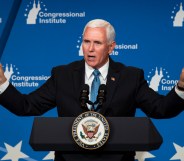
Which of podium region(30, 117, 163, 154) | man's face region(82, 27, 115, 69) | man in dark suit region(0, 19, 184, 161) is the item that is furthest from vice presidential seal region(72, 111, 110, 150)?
man's face region(82, 27, 115, 69)

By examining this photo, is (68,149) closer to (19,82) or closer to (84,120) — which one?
(84,120)

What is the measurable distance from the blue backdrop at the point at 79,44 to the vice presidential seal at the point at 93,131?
1602mm

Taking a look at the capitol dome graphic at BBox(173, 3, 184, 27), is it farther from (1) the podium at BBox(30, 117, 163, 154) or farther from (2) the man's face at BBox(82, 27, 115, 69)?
(1) the podium at BBox(30, 117, 163, 154)

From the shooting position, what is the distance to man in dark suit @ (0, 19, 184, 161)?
172 cm

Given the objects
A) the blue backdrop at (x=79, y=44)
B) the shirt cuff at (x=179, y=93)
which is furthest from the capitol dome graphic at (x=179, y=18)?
the shirt cuff at (x=179, y=93)

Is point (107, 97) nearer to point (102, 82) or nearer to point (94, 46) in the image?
point (102, 82)

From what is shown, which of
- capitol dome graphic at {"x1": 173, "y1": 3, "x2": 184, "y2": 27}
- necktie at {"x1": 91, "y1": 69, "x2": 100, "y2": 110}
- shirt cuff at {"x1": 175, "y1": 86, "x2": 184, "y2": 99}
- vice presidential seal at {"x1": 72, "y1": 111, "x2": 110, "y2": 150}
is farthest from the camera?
capitol dome graphic at {"x1": 173, "y1": 3, "x2": 184, "y2": 27}

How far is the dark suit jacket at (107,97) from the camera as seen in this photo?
1723 mm

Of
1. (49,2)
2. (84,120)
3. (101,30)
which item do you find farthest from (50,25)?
(84,120)

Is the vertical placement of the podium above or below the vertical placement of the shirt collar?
below

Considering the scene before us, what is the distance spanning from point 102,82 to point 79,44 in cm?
133

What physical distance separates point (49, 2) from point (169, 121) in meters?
1.08

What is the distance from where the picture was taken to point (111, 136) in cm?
144

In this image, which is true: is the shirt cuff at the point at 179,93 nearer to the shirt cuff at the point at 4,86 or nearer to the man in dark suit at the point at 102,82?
the man in dark suit at the point at 102,82
